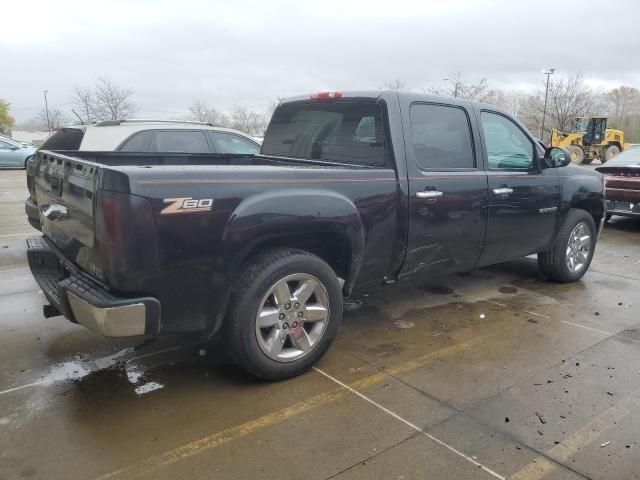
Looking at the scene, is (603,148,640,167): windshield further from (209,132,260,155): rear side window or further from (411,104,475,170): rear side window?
(209,132,260,155): rear side window

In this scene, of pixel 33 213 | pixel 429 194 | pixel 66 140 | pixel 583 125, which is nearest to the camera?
pixel 429 194

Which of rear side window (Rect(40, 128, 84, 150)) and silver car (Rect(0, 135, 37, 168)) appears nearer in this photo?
rear side window (Rect(40, 128, 84, 150))

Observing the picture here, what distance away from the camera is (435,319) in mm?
4762

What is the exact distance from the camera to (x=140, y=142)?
302 inches

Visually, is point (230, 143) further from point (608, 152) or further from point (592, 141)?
point (608, 152)

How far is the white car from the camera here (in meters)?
7.62

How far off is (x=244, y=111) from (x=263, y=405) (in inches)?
3224

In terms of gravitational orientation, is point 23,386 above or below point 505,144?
below

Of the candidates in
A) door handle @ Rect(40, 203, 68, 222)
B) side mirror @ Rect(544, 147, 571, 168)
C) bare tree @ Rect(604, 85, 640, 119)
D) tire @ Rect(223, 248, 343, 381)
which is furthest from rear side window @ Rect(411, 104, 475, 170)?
bare tree @ Rect(604, 85, 640, 119)

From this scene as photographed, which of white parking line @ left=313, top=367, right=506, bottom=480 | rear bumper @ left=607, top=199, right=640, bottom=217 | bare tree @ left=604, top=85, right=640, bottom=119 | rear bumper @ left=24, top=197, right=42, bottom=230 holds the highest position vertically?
bare tree @ left=604, top=85, right=640, bottom=119

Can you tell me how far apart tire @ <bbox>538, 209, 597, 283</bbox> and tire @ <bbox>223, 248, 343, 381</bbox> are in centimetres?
318

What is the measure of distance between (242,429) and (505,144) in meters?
3.62

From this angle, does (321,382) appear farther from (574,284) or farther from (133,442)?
(574,284)

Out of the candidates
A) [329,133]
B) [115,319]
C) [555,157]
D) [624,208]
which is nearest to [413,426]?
[115,319]
